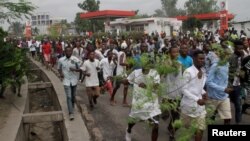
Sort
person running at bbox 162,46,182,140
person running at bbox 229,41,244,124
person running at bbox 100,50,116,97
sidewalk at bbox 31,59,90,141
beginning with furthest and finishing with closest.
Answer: person running at bbox 100,50,116,97
sidewalk at bbox 31,59,90,141
person running at bbox 229,41,244,124
person running at bbox 162,46,182,140

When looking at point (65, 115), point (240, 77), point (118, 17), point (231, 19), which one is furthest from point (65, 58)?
point (118, 17)

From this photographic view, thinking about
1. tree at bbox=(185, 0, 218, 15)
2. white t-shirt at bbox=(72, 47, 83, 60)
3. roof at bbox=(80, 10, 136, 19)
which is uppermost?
tree at bbox=(185, 0, 218, 15)

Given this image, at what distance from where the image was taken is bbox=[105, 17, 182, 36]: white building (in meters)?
48.1

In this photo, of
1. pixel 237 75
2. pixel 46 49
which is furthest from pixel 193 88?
pixel 46 49

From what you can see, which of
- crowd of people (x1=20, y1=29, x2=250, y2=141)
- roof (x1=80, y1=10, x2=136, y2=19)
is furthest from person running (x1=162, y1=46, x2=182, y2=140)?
roof (x1=80, y1=10, x2=136, y2=19)

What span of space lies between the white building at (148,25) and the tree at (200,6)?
109ft

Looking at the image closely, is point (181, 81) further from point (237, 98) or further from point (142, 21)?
point (142, 21)

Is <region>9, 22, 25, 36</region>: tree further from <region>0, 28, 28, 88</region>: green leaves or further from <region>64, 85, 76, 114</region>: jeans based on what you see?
<region>64, 85, 76, 114</region>: jeans

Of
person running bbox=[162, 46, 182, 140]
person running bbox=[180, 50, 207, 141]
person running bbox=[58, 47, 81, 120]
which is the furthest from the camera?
person running bbox=[58, 47, 81, 120]

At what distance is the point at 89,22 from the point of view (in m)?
61.2

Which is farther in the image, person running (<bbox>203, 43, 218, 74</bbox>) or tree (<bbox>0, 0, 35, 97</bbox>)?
tree (<bbox>0, 0, 35, 97</bbox>)

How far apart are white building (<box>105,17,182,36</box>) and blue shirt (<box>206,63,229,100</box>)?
3992cm

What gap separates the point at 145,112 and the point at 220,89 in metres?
1.39

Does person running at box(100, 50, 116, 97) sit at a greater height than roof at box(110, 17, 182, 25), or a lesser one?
lesser
